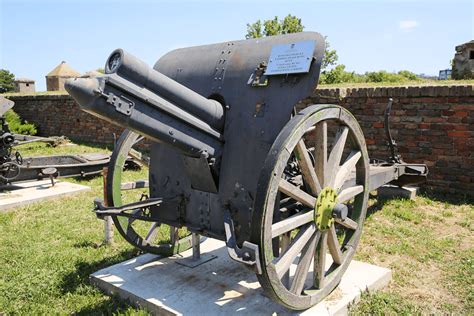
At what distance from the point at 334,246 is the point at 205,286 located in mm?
1082

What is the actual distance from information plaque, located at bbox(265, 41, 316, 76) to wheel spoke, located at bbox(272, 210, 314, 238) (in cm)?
97

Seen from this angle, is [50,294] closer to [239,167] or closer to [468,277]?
[239,167]

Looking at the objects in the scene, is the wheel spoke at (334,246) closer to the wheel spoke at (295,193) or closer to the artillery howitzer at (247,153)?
the artillery howitzer at (247,153)

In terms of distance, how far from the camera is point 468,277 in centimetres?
391

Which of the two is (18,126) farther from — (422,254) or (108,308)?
(422,254)

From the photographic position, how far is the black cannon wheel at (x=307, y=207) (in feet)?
8.17

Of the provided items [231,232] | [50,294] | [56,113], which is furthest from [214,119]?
[56,113]

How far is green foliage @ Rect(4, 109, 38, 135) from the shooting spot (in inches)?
577

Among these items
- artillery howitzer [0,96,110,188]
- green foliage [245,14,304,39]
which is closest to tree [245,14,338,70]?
green foliage [245,14,304,39]

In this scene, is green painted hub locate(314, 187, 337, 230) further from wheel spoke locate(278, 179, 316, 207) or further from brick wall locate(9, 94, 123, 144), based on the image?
brick wall locate(9, 94, 123, 144)

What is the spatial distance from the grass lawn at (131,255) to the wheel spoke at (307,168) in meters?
1.09

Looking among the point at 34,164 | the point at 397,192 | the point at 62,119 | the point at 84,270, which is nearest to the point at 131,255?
the point at 84,270

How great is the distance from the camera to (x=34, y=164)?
7.58 meters

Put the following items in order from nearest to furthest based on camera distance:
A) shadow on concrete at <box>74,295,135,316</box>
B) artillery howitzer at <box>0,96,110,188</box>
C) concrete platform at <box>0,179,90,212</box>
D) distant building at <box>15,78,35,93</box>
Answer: shadow on concrete at <box>74,295,135,316</box>
concrete platform at <box>0,179,90,212</box>
artillery howitzer at <box>0,96,110,188</box>
distant building at <box>15,78,35,93</box>
